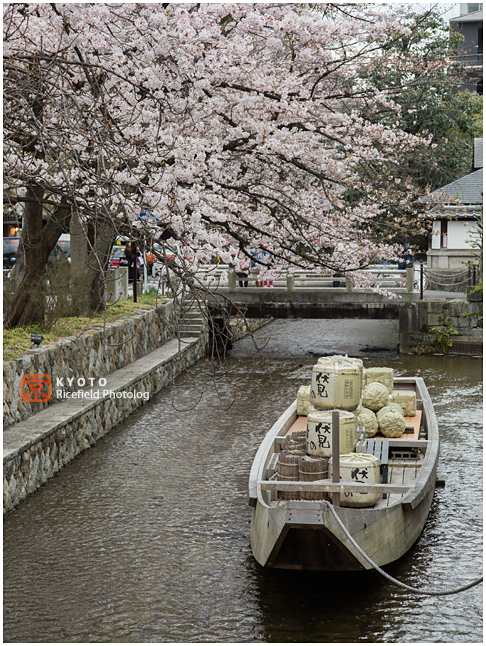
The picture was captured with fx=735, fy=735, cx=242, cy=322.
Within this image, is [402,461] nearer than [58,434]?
Yes

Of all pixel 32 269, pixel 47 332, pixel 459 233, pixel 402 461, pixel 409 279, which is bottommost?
pixel 402 461

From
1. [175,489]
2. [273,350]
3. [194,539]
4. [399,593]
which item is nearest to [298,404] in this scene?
[175,489]

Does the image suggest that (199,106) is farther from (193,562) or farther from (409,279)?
(409,279)

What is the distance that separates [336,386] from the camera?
9.34 metres

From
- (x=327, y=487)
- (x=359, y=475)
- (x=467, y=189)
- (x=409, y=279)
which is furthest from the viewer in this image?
(x=467, y=189)

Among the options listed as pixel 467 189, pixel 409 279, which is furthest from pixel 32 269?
pixel 467 189

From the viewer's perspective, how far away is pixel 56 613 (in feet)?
24.6

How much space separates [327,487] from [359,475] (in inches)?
23.6

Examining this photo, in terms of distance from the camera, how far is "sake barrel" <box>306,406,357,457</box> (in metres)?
8.70

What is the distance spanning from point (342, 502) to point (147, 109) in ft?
24.8

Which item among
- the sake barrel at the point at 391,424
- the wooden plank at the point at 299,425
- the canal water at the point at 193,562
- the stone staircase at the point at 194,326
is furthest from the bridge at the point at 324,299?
the sake barrel at the point at 391,424

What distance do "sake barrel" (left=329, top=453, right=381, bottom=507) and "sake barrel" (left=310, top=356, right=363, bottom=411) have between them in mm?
1066

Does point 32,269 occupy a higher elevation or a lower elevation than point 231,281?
higher

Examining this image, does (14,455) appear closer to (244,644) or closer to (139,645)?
(139,645)
